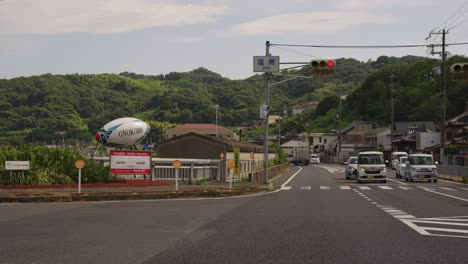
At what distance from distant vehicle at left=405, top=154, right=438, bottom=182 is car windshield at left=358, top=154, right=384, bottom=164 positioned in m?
3.26

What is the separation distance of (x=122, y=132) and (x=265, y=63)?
21723mm

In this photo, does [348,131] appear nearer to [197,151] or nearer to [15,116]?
[15,116]

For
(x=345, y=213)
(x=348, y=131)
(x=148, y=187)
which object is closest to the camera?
(x=345, y=213)

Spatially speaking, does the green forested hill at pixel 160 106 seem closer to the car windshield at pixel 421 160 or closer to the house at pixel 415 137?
the house at pixel 415 137

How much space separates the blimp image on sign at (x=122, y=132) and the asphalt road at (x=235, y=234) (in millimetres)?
32888

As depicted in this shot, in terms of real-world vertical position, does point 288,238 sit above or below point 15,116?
below

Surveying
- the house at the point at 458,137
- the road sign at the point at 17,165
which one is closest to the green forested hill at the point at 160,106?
the house at the point at 458,137

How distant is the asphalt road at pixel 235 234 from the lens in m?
10.0

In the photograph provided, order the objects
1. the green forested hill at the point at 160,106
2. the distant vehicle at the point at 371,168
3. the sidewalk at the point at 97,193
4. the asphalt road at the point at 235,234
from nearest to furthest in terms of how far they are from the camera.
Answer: the asphalt road at the point at 235,234 < the sidewalk at the point at 97,193 < the distant vehicle at the point at 371,168 < the green forested hill at the point at 160,106

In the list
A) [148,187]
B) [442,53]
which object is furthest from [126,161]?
[442,53]

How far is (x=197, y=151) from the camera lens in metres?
49.2

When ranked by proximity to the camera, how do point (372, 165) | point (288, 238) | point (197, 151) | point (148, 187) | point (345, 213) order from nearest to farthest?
point (288, 238)
point (345, 213)
point (148, 187)
point (372, 165)
point (197, 151)

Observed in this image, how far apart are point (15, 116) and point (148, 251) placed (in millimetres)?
136588

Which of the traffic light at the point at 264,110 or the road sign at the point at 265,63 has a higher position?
the road sign at the point at 265,63
